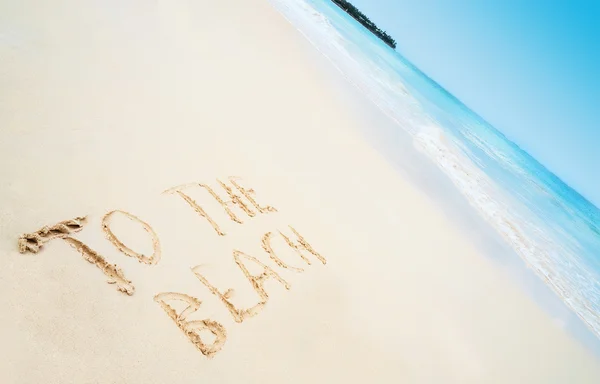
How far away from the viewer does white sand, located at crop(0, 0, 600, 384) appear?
159 cm

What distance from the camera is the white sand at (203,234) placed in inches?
62.6

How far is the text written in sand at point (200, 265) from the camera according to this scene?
173cm

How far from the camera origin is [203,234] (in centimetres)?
224

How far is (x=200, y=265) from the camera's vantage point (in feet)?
6.73

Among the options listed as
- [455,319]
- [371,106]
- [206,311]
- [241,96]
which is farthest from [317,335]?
[371,106]

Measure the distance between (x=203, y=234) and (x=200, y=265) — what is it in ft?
0.83

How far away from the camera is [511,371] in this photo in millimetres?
2754

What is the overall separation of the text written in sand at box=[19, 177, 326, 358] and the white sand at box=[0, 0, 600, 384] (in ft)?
0.12

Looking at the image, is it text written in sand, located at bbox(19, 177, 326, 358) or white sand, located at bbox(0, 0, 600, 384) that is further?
text written in sand, located at bbox(19, 177, 326, 358)

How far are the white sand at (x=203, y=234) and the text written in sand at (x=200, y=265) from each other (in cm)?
4

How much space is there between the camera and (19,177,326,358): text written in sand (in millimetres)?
1729

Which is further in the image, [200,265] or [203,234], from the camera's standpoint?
[203,234]

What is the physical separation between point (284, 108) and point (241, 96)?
61 centimetres

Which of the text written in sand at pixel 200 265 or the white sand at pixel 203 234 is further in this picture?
the text written in sand at pixel 200 265
